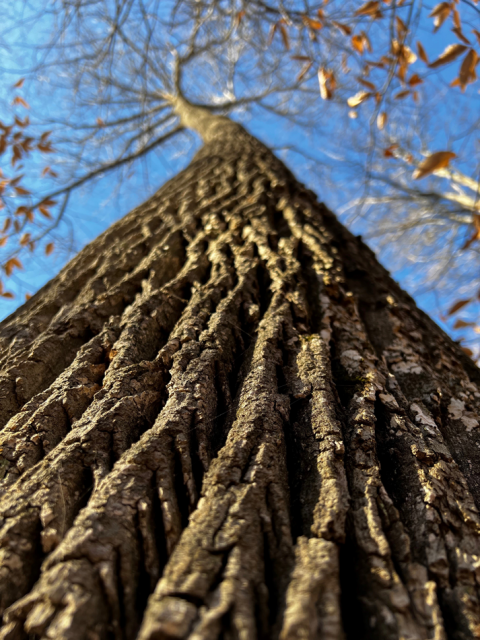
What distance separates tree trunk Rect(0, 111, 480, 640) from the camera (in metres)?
0.74

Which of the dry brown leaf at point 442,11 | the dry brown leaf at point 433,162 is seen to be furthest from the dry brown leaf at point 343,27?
the dry brown leaf at point 433,162

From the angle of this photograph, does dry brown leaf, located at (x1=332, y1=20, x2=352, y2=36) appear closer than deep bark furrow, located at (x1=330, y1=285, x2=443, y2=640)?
No

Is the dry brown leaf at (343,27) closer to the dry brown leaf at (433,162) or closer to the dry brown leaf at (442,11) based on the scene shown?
the dry brown leaf at (442,11)

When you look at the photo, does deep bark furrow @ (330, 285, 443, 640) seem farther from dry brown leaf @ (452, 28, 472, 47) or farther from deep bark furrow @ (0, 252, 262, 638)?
dry brown leaf @ (452, 28, 472, 47)

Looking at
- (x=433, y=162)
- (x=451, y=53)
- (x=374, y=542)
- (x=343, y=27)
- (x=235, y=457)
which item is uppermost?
(x=343, y=27)

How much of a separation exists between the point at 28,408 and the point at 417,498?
1142 mm

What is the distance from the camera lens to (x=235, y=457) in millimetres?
1021

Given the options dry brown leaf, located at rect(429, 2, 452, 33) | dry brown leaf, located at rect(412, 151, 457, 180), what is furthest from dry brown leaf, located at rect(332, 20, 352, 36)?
dry brown leaf, located at rect(412, 151, 457, 180)

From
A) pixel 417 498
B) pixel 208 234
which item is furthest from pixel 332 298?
pixel 417 498

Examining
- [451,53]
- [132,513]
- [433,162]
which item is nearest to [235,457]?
[132,513]

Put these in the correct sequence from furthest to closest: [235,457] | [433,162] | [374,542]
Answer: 1. [433,162]
2. [235,457]
3. [374,542]

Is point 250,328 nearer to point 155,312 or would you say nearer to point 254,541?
point 155,312

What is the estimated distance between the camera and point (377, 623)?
2.43ft

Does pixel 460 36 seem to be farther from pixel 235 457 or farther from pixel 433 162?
pixel 235 457
